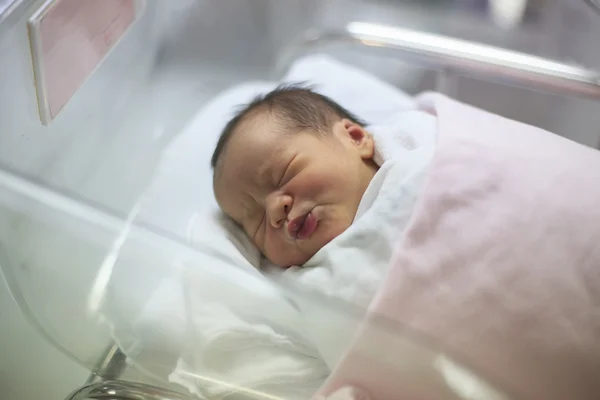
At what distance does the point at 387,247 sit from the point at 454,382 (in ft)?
0.56

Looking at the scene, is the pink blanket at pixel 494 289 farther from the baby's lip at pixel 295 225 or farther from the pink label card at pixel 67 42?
the pink label card at pixel 67 42

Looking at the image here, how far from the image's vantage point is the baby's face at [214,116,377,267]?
0.72 m

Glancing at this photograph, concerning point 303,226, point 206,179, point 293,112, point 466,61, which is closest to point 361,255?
point 303,226

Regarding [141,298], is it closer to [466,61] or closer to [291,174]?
[291,174]

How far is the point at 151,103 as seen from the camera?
3.17ft

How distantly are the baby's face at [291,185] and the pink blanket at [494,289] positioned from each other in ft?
0.36

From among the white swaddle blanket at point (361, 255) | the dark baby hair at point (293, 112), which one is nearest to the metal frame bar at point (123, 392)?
the white swaddle blanket at point (361, 255)

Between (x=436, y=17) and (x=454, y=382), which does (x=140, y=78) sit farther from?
(x=454, y=382)

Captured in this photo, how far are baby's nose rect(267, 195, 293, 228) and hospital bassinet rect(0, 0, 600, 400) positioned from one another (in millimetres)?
110

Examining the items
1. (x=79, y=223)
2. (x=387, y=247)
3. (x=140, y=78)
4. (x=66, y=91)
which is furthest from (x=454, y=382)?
(x=140, y=78)

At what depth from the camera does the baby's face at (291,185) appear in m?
0.72

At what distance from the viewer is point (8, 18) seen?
0.65 meters

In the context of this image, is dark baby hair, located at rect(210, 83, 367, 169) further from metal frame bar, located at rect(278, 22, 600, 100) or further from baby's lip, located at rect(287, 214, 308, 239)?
metal frame bar, located at rect(278, 22, 600, 100)

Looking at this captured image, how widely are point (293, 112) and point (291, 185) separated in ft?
0.30
